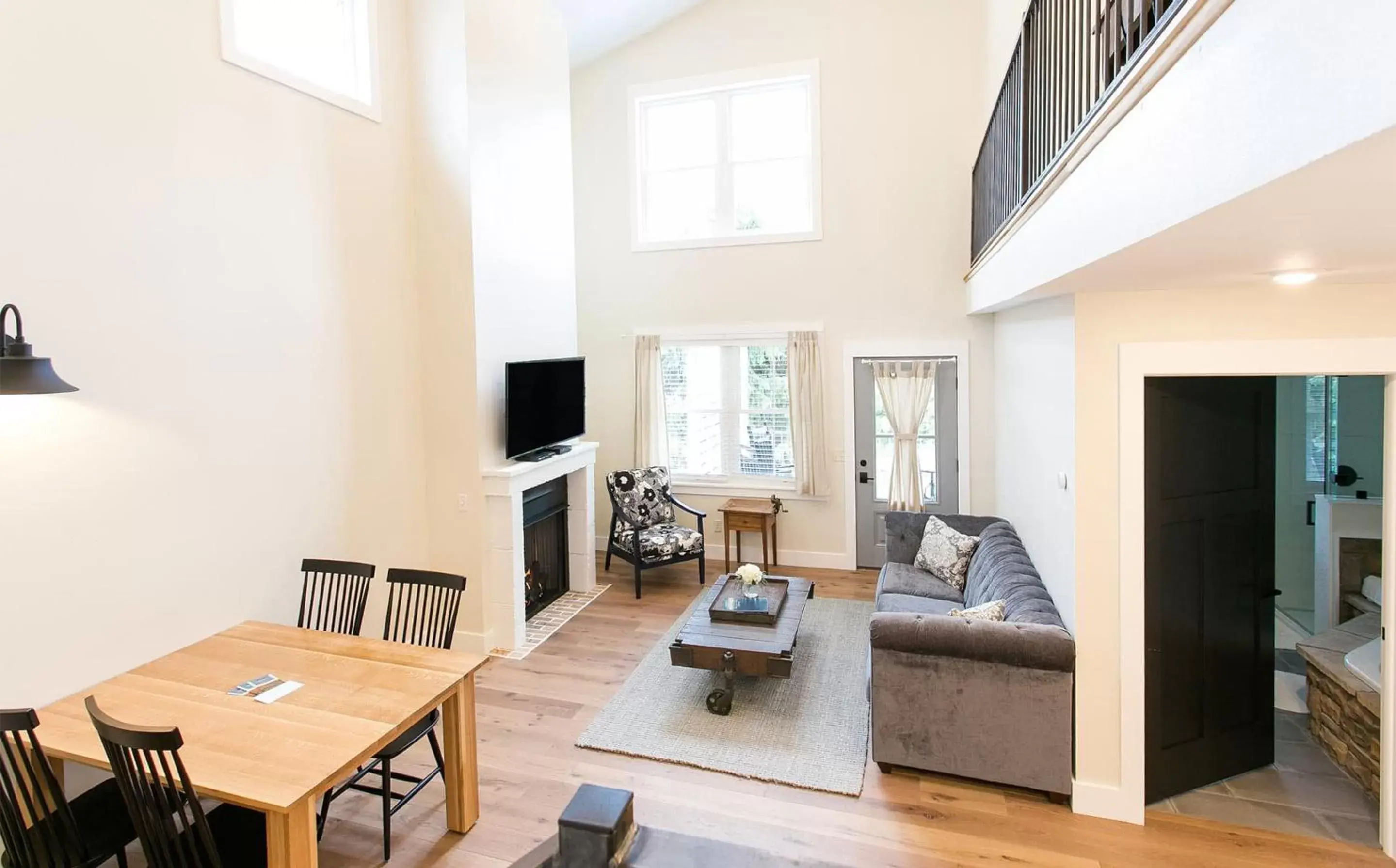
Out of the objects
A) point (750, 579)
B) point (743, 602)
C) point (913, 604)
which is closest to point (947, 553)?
point (913, 604)

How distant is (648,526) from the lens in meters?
6.95

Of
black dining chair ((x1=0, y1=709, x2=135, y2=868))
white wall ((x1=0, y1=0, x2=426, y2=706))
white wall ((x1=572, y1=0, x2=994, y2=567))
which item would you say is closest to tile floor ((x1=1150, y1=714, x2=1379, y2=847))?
white wall ((x1=572, y1=0, x2=994, y2=567))

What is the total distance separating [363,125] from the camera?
4574mm

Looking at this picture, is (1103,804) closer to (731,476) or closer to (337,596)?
(337,596)

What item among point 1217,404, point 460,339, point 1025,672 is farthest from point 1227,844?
point 460,339

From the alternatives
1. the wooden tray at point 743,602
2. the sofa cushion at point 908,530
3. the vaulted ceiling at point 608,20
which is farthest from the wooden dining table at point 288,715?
the vaulted ceiling at point 608,20

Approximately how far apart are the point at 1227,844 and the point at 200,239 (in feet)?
17.6

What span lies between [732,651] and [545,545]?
95.1 inches

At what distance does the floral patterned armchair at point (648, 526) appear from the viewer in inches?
257

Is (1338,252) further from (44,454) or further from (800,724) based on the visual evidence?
(44,454)

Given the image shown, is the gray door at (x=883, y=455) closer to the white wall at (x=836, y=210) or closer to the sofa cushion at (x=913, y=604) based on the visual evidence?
the white wall at (x=836, y=210)

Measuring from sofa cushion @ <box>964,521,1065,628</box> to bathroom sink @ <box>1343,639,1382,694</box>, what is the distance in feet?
4.60

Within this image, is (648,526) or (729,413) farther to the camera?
(729,413)

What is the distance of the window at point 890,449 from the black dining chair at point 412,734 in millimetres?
4395
